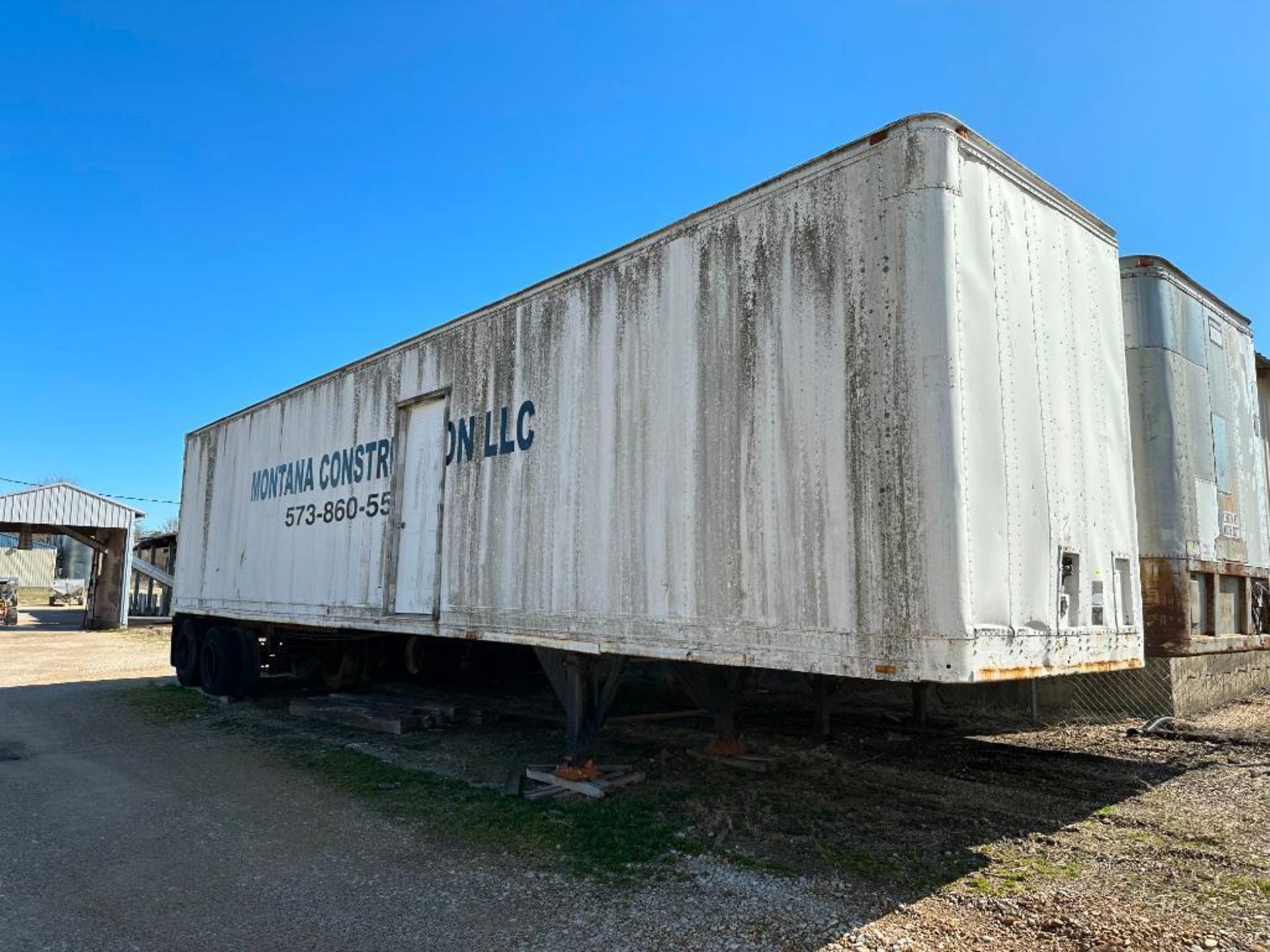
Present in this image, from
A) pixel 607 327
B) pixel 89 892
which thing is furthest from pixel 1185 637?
pixel 89 892

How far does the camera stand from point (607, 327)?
586 centimetres

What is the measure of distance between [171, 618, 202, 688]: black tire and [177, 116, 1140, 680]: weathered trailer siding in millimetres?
7437

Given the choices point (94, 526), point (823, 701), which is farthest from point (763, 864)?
point (94, 526)

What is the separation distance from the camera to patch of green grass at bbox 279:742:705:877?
4.89 m

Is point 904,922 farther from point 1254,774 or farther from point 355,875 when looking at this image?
point 1254,774

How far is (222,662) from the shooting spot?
37.0 ft

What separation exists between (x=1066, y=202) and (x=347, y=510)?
21.9ft

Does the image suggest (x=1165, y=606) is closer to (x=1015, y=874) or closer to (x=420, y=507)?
(x=1015, y=874)

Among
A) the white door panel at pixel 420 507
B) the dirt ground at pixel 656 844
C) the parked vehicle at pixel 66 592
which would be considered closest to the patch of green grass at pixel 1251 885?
the dirt ground at pixel 656 844

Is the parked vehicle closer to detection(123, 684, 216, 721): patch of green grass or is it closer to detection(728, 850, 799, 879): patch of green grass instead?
detection(123, 684, 216, 721): patch of green grass

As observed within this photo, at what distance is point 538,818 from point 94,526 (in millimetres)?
25155

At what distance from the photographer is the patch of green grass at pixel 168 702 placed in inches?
400

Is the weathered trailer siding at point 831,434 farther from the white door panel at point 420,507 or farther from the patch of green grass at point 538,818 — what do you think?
the patch of green grass at point 538,818

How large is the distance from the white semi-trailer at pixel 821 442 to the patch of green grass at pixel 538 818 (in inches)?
33.3
